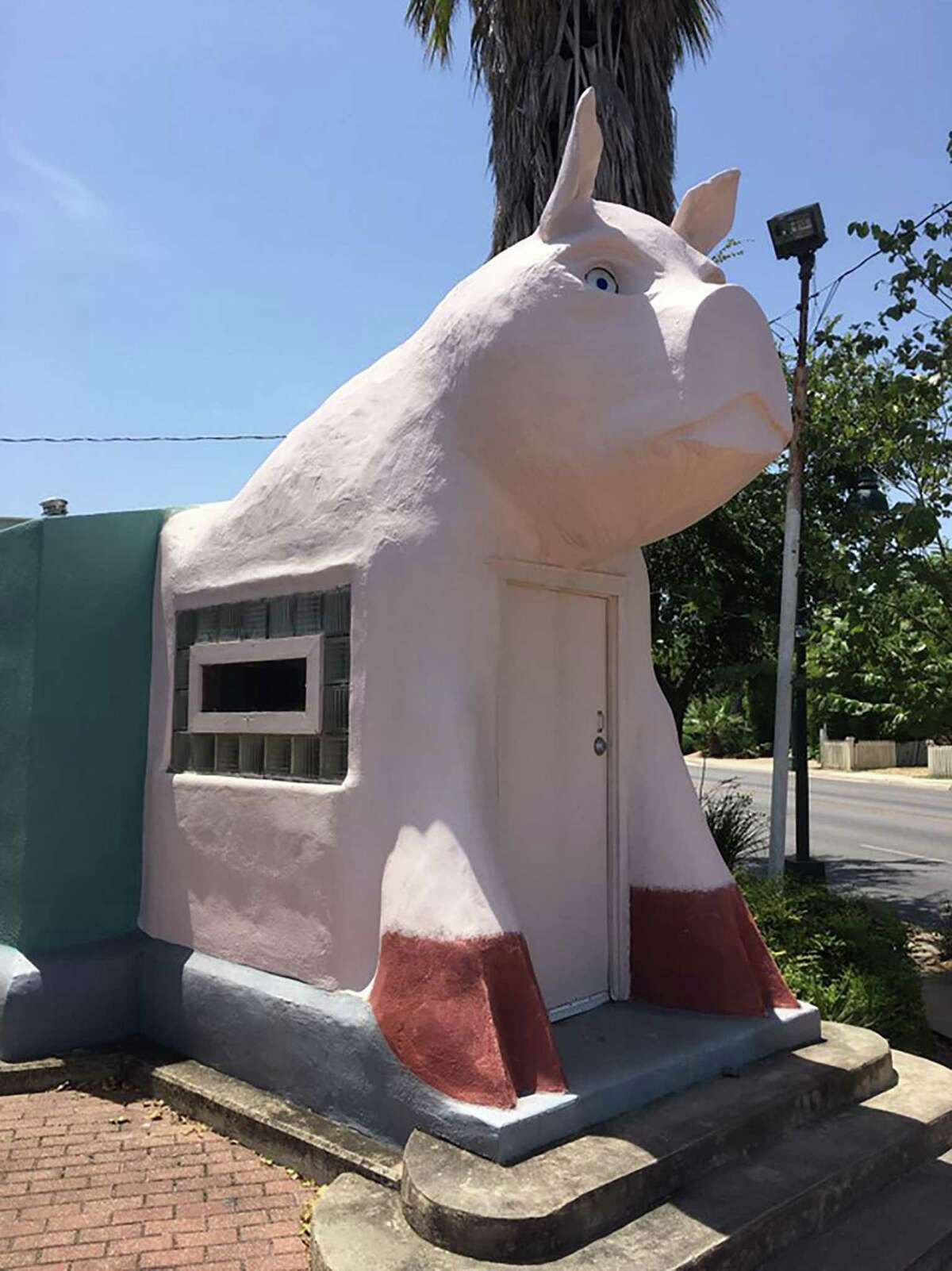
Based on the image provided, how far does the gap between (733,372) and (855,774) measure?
28736 millimetres

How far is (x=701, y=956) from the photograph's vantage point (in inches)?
183

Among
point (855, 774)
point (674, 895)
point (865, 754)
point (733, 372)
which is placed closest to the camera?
point (733, 372)

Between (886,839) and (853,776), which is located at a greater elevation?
(853,776)

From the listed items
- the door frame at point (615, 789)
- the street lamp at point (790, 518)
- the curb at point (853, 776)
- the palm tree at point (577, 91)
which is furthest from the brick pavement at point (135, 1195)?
the curb at point (853, 776)

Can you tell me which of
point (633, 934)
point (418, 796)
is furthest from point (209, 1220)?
point (633, 934)

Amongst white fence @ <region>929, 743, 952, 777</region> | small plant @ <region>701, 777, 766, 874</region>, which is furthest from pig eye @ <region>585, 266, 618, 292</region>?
white fence @ <region>929, 743, 952, 777</region>

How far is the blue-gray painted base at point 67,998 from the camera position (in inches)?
197

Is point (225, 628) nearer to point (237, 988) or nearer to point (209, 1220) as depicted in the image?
point (237, 988)

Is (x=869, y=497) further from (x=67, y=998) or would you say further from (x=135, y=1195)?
(x=135, y=1195)

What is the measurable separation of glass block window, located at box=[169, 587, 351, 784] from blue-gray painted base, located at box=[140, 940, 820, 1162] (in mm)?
949

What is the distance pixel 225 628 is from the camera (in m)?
5.14

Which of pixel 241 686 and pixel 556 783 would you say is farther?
pixel 241 686

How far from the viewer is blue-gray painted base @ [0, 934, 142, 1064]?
5.01 meters

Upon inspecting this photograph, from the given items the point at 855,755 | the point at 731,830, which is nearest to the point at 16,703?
the point at 731,830
